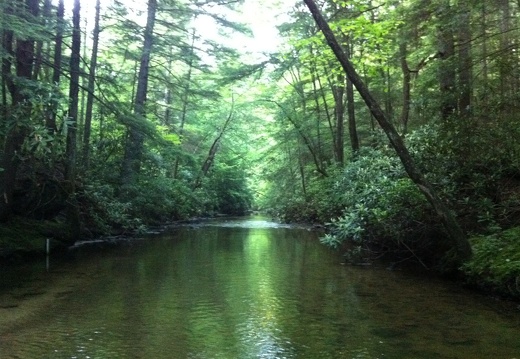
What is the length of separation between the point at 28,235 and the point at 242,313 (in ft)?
25.1

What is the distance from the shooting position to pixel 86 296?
7719mm

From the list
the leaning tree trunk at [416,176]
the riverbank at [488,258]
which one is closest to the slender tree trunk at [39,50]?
the riverbank at [488,258]

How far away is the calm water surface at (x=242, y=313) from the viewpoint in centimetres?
529

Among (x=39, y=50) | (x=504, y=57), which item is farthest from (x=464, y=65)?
(x=39, y=50)

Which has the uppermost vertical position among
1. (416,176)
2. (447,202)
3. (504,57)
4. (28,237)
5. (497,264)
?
(504,57)

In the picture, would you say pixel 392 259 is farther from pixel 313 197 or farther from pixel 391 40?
pixel 313 197

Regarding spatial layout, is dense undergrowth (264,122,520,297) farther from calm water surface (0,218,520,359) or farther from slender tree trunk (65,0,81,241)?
slender tree trunk (65,0,81,241)

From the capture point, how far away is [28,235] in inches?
472

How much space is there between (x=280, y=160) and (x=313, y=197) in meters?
10.1

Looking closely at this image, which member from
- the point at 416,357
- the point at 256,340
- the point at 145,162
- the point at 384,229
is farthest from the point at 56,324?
the point at 145,162

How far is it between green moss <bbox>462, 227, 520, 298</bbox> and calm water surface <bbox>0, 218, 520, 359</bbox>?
1.09 ft

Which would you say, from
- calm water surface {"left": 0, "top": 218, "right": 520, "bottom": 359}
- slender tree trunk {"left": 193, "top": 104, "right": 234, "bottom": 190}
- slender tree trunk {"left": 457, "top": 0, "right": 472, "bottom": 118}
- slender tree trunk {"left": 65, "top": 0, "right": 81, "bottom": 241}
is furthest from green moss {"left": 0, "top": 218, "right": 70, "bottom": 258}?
slender tree trunk {"left": 193, "top": 104, "right": 234, "bottom": 190}

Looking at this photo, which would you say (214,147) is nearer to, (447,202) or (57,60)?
(57,60)

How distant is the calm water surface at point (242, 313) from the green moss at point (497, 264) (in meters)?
0.33
